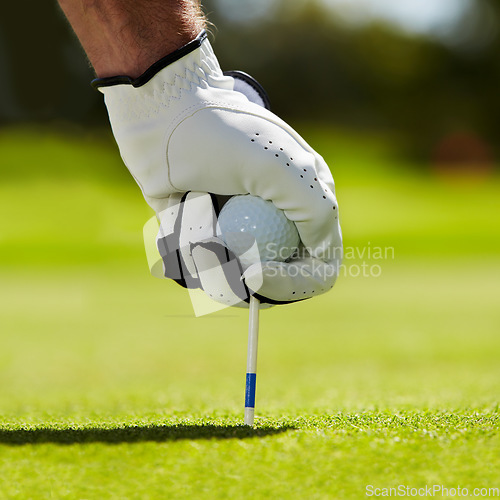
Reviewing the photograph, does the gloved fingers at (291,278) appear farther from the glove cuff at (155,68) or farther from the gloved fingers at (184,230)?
the glove cuff at (155,68)

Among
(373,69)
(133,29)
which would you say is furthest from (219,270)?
(373,69)

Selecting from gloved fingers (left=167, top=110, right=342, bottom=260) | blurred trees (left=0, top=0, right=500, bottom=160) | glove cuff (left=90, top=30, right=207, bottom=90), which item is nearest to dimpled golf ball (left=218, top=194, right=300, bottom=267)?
gloved fingers (left=167, top=110, right=342, bottom=260)

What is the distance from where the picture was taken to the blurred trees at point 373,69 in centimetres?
2812

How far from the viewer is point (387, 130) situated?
1125 inches

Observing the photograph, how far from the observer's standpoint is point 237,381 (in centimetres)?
331

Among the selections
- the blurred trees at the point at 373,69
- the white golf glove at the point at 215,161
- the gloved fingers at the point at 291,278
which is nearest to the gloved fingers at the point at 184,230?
the white golf glove at the point at 215,161

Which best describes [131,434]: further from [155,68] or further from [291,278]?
[155,68]

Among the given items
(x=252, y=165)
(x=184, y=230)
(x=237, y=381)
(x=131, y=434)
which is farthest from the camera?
(x=237, y=381)

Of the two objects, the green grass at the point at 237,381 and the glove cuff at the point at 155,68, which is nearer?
the green grass at the point at 237,381

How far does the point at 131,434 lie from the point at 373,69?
106ft

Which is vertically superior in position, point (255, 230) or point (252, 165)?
point (252, 165)

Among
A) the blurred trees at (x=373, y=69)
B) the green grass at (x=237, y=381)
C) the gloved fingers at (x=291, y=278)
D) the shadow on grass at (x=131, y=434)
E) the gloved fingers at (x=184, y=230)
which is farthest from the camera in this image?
the blurred trees at (x=373, y=69)

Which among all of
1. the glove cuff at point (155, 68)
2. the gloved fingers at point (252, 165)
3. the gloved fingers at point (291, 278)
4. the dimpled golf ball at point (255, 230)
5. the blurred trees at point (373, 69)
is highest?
the glove cuff at point (155, 68)

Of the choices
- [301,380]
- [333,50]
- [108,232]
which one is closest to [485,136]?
[333,50]
